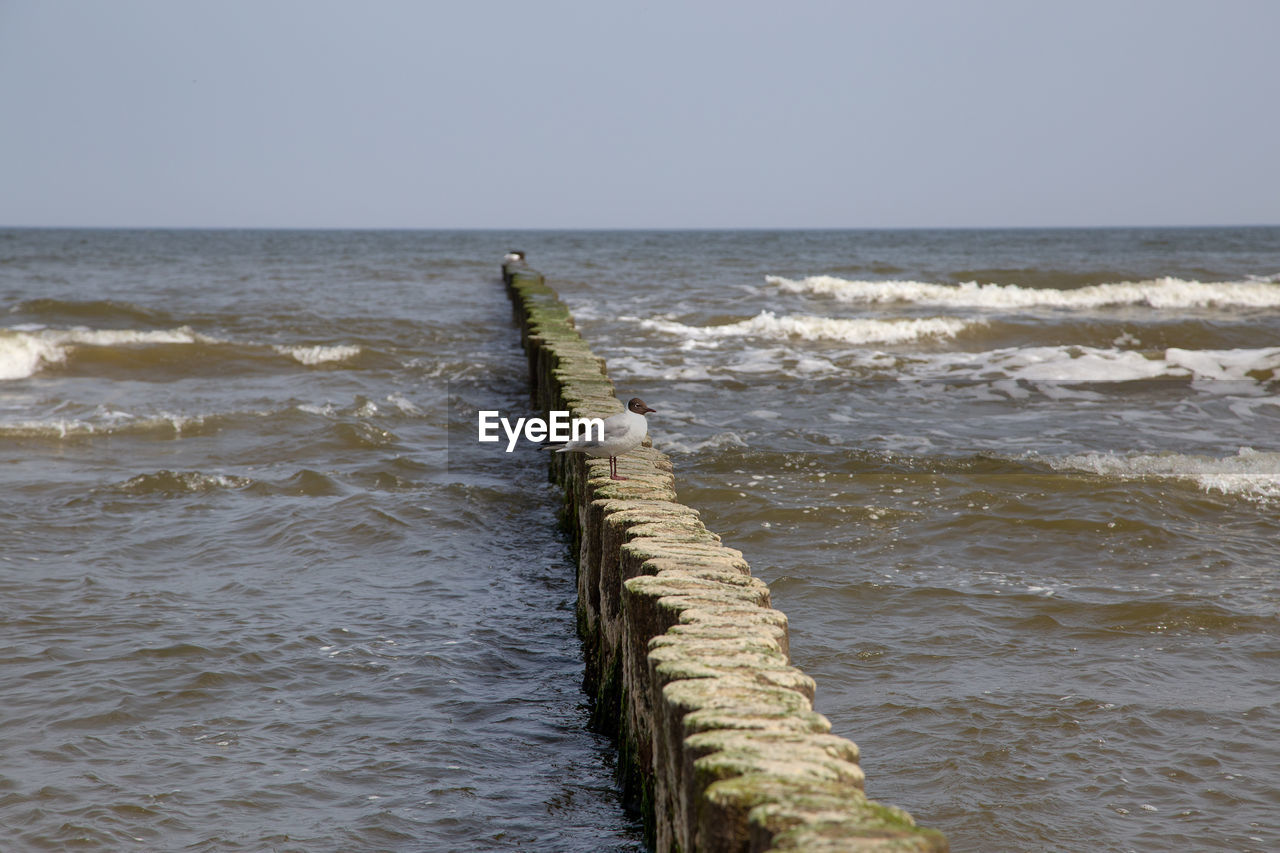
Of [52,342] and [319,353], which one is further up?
[52,342]

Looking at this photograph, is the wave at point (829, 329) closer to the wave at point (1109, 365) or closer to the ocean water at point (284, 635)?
the wave at point (1109, 365)

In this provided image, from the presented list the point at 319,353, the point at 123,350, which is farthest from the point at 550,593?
the point at 123,350

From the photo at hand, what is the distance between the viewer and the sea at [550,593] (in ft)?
13.7

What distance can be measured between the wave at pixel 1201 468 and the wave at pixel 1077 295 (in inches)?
699

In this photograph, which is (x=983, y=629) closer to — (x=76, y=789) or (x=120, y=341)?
(x=76, y=789)

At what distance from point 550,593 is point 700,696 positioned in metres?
3.76

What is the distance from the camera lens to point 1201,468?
9.42m

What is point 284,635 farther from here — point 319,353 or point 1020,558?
point 319,353

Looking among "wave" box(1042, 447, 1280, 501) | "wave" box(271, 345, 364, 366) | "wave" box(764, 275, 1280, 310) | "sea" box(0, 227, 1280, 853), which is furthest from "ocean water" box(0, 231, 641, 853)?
"wave" box(764, 275, 1280, 310)

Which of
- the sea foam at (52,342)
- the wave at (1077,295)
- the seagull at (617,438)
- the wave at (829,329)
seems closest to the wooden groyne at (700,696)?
the seagull at (617,438)

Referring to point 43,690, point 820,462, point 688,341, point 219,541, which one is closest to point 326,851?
point 43,690

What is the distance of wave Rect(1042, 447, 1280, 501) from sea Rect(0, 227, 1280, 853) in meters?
0.05

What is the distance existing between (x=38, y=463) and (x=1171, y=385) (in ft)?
→ 43.7

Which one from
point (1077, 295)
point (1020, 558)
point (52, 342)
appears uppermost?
point (1077, 295)
